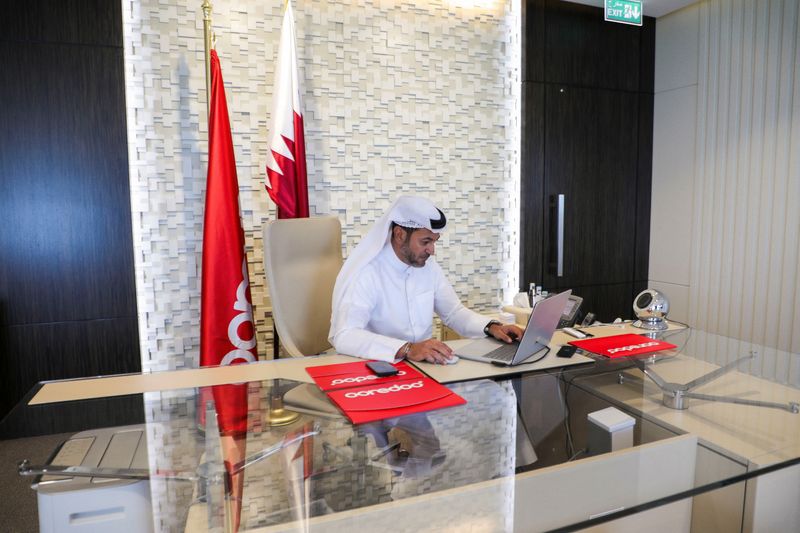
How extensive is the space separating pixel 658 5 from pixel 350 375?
4220 millimetres

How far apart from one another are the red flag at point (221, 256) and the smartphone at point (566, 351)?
2001mm

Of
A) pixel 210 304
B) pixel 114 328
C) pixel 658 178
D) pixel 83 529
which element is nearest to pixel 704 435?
pixel 83 529

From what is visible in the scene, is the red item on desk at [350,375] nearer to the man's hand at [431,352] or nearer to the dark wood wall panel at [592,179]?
the man's hand at [431,352]

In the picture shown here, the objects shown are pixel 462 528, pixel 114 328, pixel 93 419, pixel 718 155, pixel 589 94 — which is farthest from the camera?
pixel 589 94

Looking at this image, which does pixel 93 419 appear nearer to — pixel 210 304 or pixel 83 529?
pixel 83 529

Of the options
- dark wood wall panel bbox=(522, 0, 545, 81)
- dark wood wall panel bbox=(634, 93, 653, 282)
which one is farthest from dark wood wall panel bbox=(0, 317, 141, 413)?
dark wood wall panel bbox=(634, 93, 653, 282)

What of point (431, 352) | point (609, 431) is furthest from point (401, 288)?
point (609, 431)

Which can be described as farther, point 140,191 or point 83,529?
point 140,191

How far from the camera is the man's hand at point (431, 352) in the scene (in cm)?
191

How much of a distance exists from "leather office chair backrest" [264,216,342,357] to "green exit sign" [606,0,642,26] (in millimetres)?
2755

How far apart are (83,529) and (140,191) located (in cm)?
268

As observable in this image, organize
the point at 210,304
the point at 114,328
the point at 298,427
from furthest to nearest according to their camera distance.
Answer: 1. the point at 114,328
2. the point at 210,304
3. the point at 298,427

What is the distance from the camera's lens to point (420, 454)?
1167 millimetres

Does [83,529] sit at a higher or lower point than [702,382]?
lower
